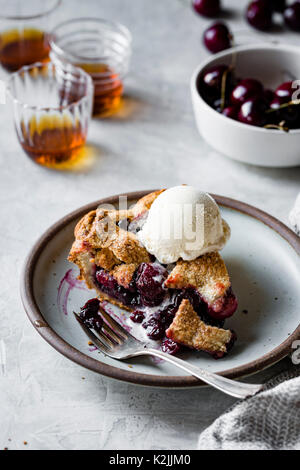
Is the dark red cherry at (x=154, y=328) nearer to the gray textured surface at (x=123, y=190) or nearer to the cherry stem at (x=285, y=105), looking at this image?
the gray textured surface at (x=123, y=190)

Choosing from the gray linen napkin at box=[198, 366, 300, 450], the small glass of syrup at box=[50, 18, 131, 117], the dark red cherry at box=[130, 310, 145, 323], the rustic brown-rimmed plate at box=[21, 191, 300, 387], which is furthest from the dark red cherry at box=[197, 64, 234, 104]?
the gray linen napkin at box=[198, 366, 300, 450]

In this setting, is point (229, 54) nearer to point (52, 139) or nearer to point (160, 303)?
point (52, 139)

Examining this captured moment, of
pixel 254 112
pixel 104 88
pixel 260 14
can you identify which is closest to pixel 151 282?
pixel 254 112

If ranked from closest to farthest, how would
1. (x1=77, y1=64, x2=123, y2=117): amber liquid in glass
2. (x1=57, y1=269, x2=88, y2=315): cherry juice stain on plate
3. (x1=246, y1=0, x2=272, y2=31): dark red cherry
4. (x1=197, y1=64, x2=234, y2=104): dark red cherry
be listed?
1. (x1=57, y1=269, x2=88, y2=315): cherry juice stain on plate
2. (x1=197, y1=64, x2=234, y2=104): dark red cherry
3. (x1=77, y1=64, x2=123, y2=117): amber liquid in glass
4. (x1=246, y1=0, x2=272, y2=31): dark red cherry

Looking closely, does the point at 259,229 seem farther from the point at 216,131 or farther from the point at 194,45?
the point at 194,45

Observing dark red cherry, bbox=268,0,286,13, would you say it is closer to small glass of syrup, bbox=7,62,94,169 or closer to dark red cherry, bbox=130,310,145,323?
small glass of syrup, bbox=7,62,94,169

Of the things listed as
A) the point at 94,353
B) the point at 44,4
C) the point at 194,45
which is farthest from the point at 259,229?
the point at 44,4

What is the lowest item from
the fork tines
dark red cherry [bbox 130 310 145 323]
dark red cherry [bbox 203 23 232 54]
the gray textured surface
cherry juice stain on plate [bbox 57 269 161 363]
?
the gray textured surface
